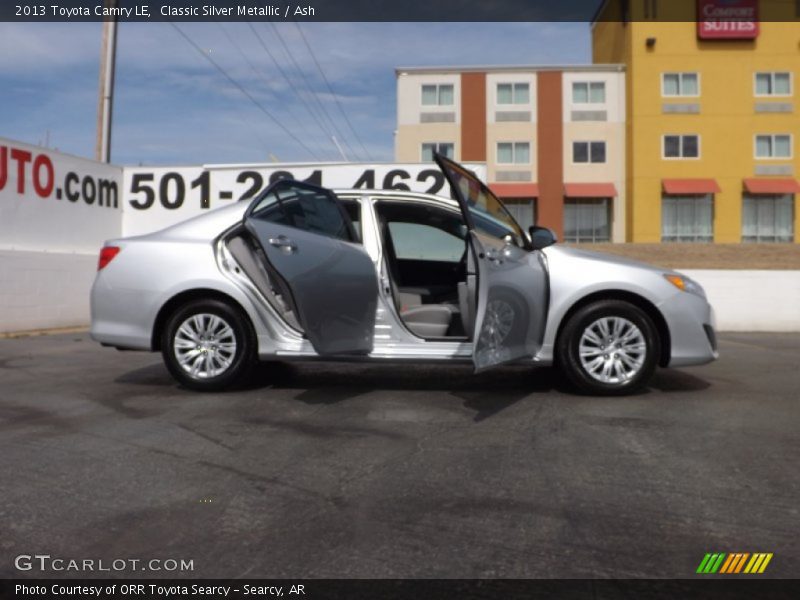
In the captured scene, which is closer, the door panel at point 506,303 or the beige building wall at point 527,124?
the door panel at point 506,303

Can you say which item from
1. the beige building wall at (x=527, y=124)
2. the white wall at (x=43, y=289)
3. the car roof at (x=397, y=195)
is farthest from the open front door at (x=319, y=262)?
the beige building wall at (x=527, y=124)

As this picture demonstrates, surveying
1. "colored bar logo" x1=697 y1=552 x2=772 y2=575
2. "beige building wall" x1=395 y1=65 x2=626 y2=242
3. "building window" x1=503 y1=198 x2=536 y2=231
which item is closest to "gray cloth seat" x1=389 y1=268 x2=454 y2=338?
"colored bar logo" x1=697 y1=552 x2=772 y2=575

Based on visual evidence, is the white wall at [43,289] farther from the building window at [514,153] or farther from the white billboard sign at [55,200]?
the building window at [514,153]

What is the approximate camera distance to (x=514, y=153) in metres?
38.6

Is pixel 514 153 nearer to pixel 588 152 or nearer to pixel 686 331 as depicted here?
pixel 588 152

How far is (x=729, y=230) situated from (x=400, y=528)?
124ft

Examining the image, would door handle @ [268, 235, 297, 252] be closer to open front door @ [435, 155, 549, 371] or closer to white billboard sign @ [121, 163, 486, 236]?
open front door @ [435, 155, 549, 371]

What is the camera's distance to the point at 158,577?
286 centimetres

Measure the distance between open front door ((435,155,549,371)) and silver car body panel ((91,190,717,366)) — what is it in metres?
0.15

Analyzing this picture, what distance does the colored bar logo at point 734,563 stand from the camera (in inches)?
115

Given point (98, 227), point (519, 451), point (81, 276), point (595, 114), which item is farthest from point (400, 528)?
point (595, 114)

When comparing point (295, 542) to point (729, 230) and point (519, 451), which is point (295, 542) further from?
point (729, 230)

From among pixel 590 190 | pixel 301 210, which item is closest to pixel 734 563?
pixel 301 210

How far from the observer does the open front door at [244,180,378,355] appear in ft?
19.0
